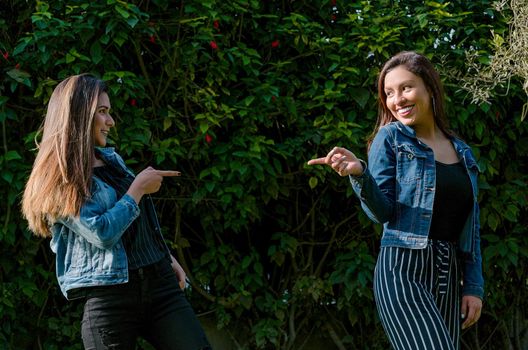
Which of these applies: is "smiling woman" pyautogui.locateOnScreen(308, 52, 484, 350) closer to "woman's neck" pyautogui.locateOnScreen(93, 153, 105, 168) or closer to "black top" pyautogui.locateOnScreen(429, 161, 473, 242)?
"black top" pyautogui.locateOnScreen(429, 161, 473, 242)

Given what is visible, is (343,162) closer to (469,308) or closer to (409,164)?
(409,164)

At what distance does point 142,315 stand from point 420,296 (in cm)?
107

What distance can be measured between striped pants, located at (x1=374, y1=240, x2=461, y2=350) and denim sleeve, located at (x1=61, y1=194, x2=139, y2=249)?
96 cm

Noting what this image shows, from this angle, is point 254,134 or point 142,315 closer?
point 142,315

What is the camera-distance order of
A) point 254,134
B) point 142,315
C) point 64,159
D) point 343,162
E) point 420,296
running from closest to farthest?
point 343,162 → point 420,296 → point 64,159 → point 142,315 → point 254,134

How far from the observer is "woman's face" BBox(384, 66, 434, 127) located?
320cm

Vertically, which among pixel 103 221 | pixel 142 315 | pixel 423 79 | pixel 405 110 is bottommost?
pixel 142 315

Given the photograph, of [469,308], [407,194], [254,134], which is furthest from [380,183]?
[254,134]

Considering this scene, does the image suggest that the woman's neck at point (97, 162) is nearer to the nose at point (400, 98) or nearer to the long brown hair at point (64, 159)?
the long brown hair at point (64, 159)

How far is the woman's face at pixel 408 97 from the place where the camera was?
3197 mm

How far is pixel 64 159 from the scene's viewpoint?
3.07m

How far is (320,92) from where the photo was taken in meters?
4.90

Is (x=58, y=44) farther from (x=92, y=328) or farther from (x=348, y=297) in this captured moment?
(x=348, y=297)

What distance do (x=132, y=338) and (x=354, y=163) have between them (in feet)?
3.65
